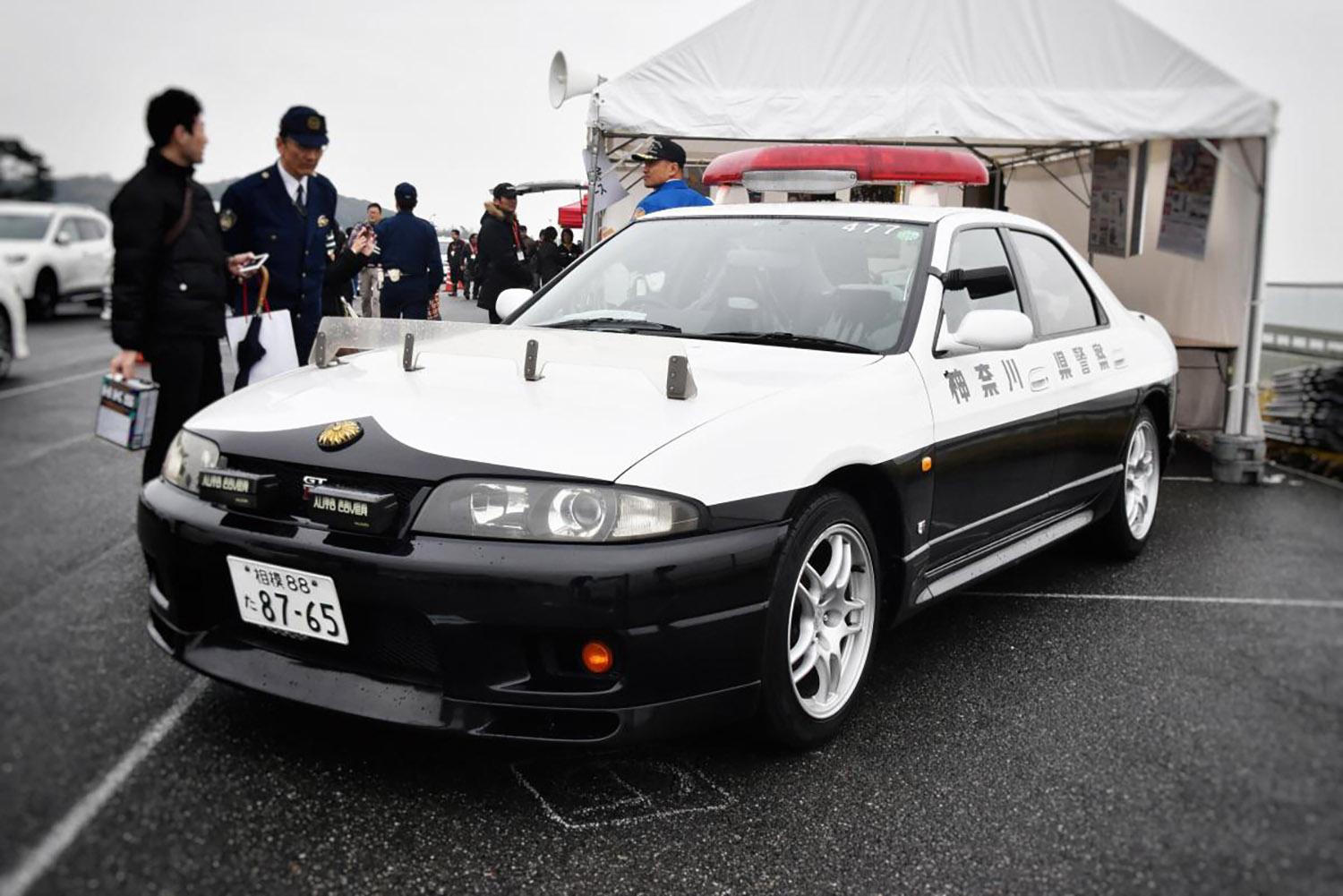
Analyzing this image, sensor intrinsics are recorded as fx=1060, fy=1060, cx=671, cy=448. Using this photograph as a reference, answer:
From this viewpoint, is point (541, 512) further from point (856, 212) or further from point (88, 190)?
point (856, 212)

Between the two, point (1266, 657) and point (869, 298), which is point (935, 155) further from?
point (1266, 657)

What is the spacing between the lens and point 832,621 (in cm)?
246

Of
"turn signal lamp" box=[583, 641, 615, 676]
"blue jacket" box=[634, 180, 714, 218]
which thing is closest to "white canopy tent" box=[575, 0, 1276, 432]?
"blue jacket" box=[634, 180, 714, 218]

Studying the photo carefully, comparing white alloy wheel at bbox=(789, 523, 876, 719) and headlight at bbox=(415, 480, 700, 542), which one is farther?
white alloy wheel at bbox=(789, 523, 876, 719)

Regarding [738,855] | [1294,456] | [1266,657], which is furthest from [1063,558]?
[1266,657]

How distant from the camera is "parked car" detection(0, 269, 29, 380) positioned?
0.84 m

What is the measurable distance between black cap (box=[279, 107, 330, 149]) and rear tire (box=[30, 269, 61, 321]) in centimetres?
43

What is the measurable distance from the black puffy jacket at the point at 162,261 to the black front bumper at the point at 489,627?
0.47 meters

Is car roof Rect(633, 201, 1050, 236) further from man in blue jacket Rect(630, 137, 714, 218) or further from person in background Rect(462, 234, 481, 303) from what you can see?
man in blue jacket Rect(630, 137, 714, 218)

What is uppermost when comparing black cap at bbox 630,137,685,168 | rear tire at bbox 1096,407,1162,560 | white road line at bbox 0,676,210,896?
black cap at bbox 630,137,685,168

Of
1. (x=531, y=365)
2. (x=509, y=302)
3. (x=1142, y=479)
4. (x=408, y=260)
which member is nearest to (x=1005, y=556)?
(x=1142, y=479)

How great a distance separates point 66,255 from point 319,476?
117 centimetres

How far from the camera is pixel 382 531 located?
1919 millimetres

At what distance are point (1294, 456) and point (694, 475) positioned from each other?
1002mm
